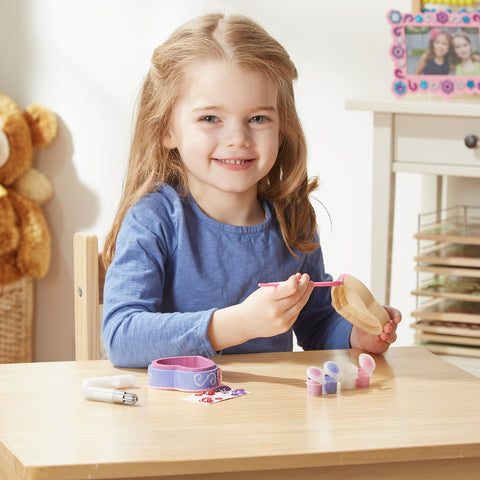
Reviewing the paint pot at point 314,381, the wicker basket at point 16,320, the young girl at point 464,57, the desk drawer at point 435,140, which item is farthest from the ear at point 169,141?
the wicker basket at point 16,320

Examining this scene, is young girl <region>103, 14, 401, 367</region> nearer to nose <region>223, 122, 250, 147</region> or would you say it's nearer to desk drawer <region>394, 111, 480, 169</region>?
nose <region>223, 122, 250, 147</region>

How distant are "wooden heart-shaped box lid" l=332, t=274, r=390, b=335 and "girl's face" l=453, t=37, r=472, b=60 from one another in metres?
0.91

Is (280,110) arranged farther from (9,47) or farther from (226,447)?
(9,47)

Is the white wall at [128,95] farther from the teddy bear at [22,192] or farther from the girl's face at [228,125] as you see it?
the girl's face at [228,125]

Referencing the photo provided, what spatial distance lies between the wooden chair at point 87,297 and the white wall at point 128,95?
1.11 meters

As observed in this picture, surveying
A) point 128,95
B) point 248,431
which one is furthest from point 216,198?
point 128,95

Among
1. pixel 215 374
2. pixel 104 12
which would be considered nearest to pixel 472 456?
pixel 215 374

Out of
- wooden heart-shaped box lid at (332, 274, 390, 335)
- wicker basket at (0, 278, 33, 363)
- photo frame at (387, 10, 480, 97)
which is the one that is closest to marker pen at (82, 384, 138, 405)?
wooden heart-shaped box lid at (332, 274, 390, 335)

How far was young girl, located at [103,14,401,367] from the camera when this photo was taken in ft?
3.59

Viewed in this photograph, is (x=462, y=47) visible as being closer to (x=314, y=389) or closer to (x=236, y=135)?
(x=236, y=135)

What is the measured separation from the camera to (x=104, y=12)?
2.30 m

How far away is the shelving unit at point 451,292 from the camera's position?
171 cm

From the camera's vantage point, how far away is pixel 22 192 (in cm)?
231

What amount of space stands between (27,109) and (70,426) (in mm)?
1707
